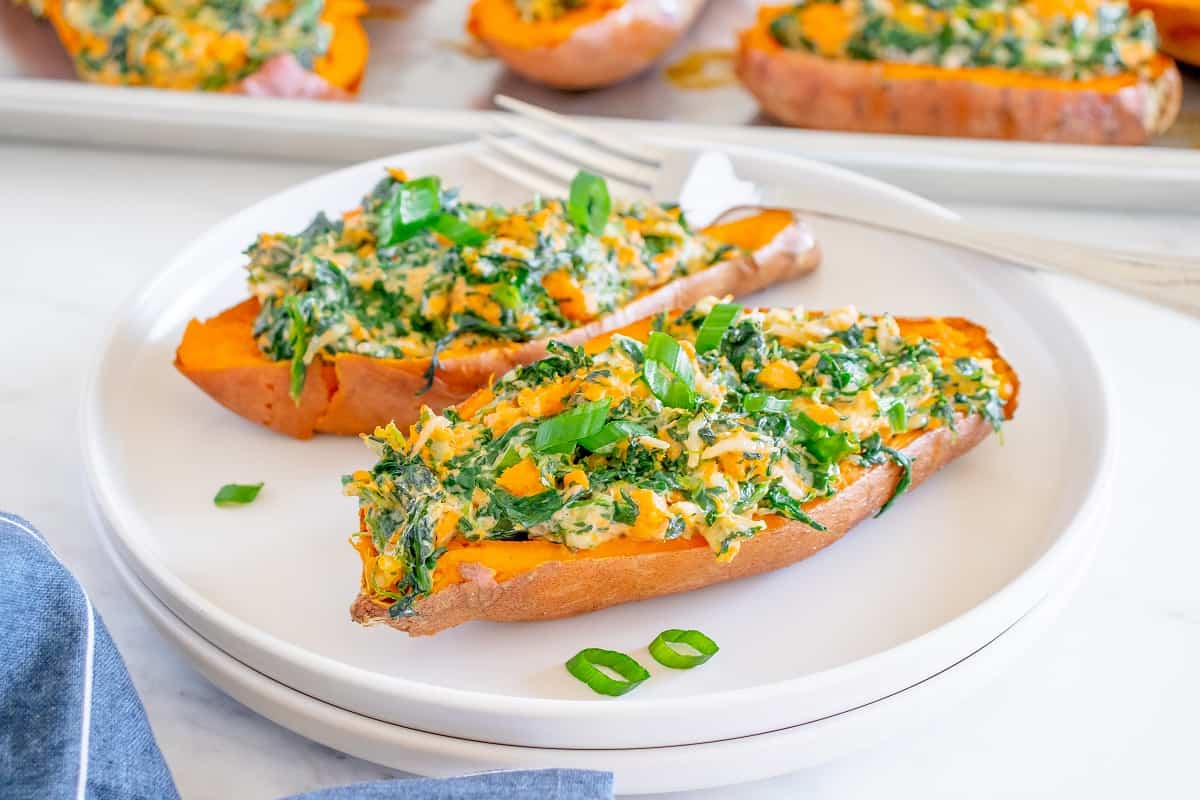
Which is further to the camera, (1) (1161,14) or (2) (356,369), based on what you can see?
(1) (1161,14)

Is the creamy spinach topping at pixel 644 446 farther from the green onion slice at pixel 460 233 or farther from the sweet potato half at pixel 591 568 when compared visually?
the green onion slice at pixel 460 233

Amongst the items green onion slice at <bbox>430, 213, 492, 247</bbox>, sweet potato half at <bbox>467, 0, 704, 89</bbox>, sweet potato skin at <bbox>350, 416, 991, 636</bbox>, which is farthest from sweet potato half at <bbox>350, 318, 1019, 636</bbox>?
sweet potato half at <bbox>467, 0, 704, 89</bbox>

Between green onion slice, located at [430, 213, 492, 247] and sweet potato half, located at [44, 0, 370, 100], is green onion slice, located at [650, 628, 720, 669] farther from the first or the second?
sweet potato half, located at [44, 0, 370, 100]

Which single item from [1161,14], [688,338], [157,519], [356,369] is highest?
[1161,14]

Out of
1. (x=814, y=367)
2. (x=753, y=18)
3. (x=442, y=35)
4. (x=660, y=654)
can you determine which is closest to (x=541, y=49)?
(x=442, y=35)

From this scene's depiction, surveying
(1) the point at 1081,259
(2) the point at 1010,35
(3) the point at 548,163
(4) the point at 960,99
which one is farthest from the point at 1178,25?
(3) the point at 548,163

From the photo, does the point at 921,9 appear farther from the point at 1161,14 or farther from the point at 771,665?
the point at 771,665

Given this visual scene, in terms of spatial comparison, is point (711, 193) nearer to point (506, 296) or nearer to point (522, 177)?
point (522, 177)
